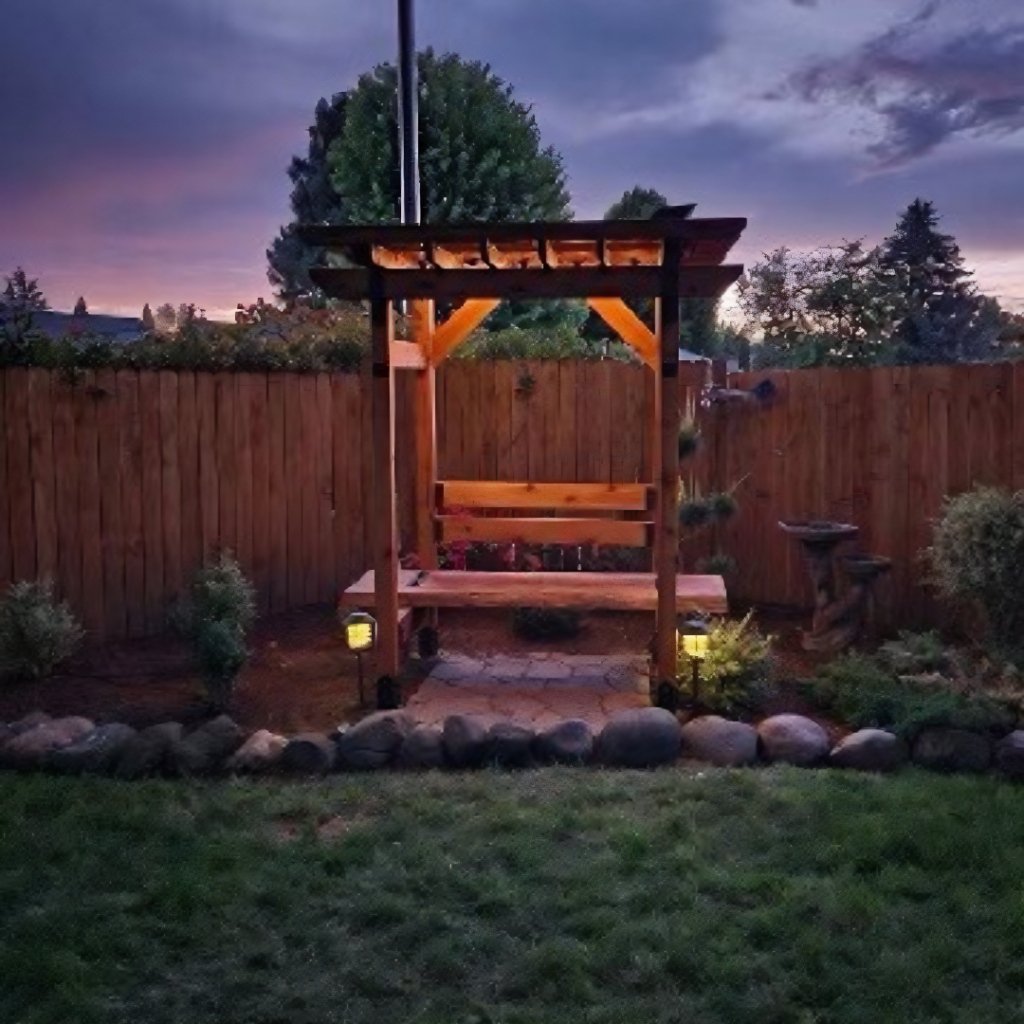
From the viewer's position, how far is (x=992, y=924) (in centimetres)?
362

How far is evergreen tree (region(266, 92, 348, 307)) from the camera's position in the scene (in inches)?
1110

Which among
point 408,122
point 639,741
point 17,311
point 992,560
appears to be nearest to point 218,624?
point 639,741

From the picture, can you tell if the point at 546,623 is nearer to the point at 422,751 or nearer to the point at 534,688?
the point at 534,688

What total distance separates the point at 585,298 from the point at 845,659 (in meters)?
2.63

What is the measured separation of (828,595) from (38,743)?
5.00 m

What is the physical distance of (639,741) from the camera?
5.33 meters

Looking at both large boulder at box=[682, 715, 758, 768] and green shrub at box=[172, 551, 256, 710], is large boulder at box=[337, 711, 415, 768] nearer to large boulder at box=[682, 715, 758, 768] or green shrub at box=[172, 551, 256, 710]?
green shrub at box=[172, 551, 256, 710]

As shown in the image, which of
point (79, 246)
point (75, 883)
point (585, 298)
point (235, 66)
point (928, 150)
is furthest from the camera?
point (79, 246)

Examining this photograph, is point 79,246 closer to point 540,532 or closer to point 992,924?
point 540,532

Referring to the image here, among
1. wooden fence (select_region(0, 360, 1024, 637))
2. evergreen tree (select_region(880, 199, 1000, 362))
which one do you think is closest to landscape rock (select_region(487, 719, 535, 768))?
wooden fence (select_region(0, 360, 1024, 637))

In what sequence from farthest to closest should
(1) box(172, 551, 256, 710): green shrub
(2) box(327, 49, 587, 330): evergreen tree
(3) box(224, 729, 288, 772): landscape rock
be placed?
1. (2) box(327, 49, 587, 330): evergreen tree
2. (1) box(172, 551, 256, 710): green shrub
3. (3) box(224, 729, 288, 772): landscape rock

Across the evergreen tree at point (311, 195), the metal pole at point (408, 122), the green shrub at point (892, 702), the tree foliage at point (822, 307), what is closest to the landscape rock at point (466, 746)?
the green shrub at point (892, 702)

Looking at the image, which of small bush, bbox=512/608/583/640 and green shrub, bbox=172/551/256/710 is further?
small bush, bbox=512/608/583/640

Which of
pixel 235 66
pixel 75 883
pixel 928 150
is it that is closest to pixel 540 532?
pixel 75 883
